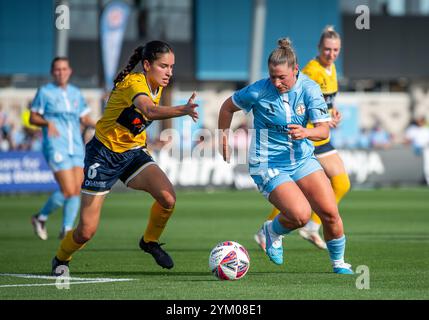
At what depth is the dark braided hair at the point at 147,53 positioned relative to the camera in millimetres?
10234

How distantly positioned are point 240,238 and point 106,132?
5125 millimetres

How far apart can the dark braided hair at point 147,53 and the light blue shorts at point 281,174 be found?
5.01 ft

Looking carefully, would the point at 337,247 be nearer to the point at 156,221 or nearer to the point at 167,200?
the point at 167,200

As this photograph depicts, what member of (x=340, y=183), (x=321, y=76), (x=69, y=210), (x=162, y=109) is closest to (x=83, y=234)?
(x=162, y=109)

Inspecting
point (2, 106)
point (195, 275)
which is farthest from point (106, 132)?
point (2, 106)

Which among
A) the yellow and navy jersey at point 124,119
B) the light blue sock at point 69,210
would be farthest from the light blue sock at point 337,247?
the light blue sock at point 69,210

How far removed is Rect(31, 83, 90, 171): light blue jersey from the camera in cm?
1521

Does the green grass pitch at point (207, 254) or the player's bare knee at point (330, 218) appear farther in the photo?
the player's bare knee at point (330, 218)

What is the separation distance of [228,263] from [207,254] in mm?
3006

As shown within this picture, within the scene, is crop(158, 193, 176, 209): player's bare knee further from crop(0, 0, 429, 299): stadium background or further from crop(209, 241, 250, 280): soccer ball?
crop(0, 0, 429, 299): stadium background

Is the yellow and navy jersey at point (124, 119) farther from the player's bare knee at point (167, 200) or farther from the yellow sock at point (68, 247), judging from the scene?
the yellow sock at point (68, 247)

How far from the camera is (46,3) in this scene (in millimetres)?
42469

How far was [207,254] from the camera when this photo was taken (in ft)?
42.5

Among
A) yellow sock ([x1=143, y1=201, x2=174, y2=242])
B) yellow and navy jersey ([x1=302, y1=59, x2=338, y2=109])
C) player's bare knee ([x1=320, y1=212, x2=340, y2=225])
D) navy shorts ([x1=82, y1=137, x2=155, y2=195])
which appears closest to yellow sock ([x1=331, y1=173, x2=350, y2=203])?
yellow and navy jersey ([x1=302, y1=59, x2=338, y2=109])
